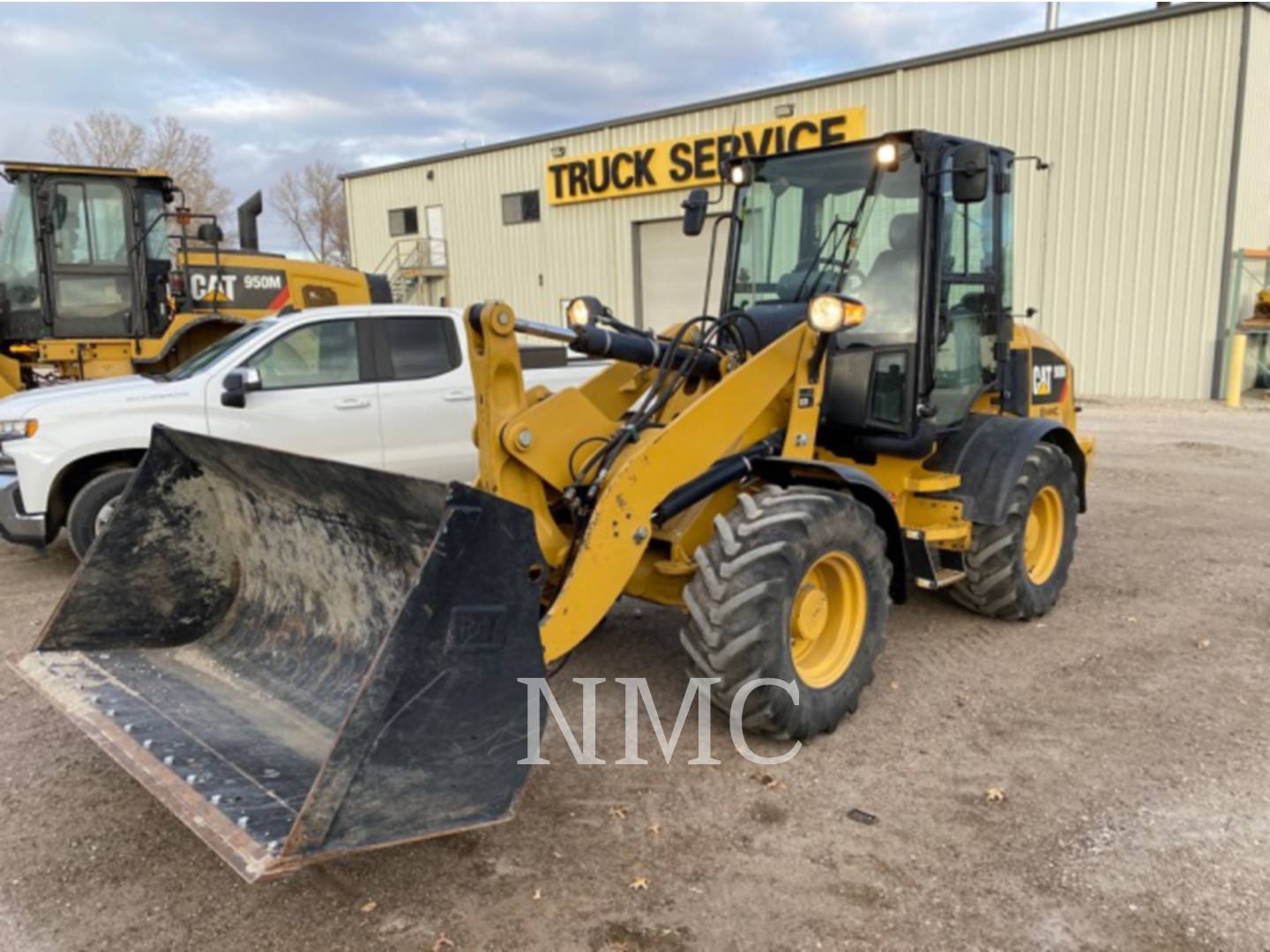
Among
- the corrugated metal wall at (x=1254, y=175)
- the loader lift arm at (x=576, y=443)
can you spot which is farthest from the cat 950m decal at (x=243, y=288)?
the corrugated metal wall at (x=1254, y=175)

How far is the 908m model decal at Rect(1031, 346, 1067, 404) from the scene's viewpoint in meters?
6.08

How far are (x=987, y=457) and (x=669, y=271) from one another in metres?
17.9

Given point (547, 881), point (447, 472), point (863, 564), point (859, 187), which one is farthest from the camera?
point (447, 472)

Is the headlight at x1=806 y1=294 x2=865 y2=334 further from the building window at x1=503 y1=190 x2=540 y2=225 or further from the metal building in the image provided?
the building window at x1=503 y1=190 x2=540 y2=225

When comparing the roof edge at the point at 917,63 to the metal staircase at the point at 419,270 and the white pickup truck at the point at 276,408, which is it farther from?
the white pickup truck at the point at 276,408

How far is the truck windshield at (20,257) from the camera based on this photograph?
31.8 feet

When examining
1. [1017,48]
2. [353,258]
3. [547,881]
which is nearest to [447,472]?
[547,881]

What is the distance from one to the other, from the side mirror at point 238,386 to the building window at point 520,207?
19.3 m

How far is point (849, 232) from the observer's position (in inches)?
195

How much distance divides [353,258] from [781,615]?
94.7 ft

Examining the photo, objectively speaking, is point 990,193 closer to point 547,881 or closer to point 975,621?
point 975,621

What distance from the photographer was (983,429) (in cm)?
543

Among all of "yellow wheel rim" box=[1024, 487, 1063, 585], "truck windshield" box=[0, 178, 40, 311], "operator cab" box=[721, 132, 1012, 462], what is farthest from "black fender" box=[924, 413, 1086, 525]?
"truck windshield" box=[0, 178, 40, 311]

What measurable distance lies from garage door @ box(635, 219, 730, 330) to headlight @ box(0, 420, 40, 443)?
1625 cm
